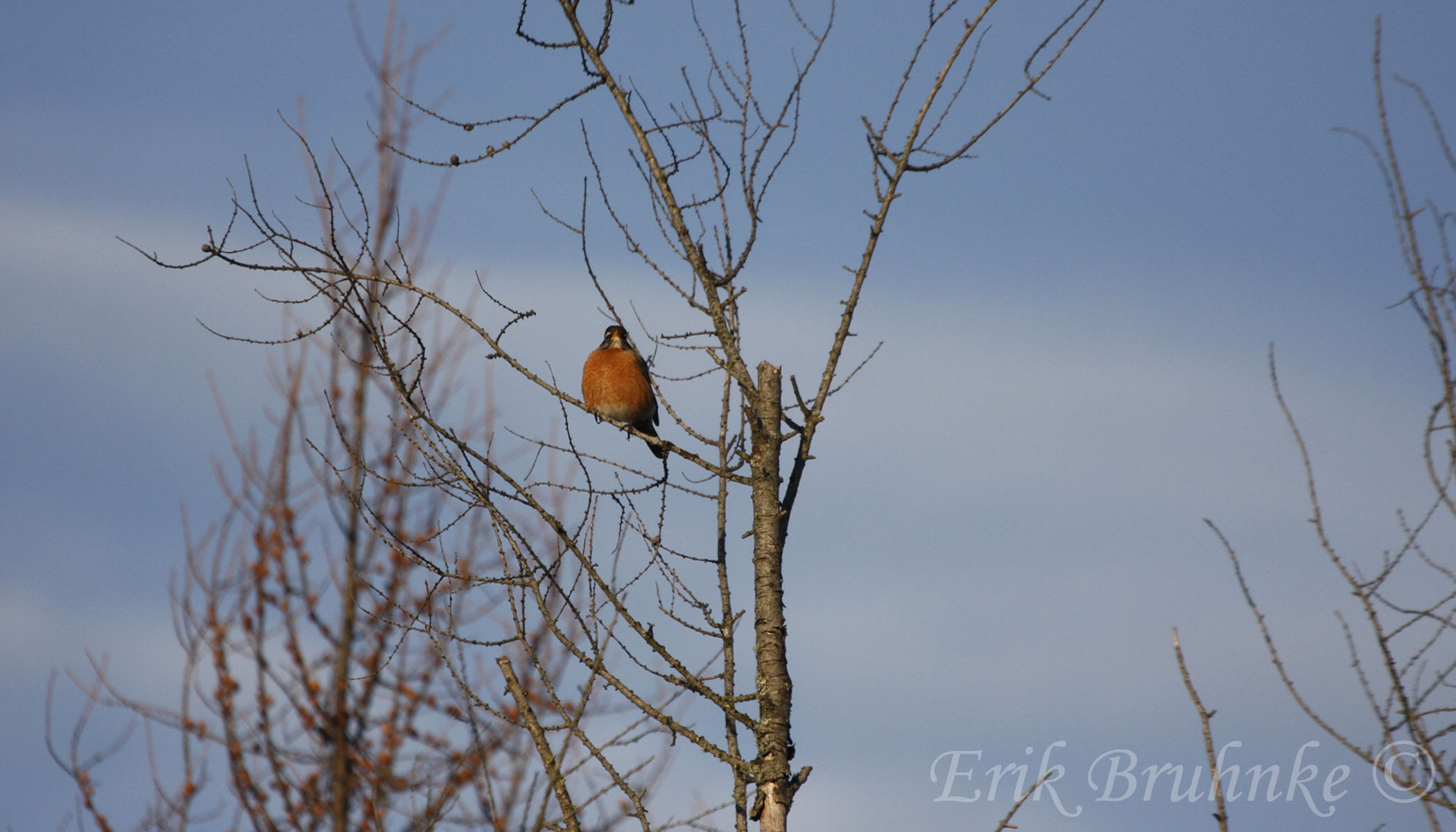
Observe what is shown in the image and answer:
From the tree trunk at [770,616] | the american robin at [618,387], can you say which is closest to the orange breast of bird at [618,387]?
the american robin at [618,387]

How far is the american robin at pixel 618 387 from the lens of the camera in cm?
698

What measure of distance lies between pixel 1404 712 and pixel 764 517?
5.77ft

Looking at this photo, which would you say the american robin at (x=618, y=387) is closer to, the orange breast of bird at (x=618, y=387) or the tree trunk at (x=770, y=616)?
the orange breast of bird at (x=618, y=387)

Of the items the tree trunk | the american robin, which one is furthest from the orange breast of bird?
the tree trunk

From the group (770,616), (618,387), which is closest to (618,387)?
(618,387)

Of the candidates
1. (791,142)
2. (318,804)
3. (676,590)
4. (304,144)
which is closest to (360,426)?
(304,144)

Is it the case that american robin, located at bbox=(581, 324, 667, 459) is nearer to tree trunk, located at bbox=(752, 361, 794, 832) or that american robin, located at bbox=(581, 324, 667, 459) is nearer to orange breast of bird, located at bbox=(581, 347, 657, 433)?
orange breast of bird, located at bbox=(581, 347, 657, 433)

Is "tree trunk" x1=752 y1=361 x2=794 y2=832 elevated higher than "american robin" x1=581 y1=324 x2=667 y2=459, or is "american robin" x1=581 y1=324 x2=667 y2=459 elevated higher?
"american robin" x1=581 y1=324 x2=667 y2=459

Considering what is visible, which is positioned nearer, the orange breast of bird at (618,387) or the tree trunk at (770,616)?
the tree trunk at (770,616)

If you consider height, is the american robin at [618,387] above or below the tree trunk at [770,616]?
above

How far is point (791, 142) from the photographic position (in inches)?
149

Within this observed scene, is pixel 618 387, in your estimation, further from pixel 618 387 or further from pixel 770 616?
pixel 770 616

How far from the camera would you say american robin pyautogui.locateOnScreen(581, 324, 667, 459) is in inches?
275

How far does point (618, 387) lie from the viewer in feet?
22.9
